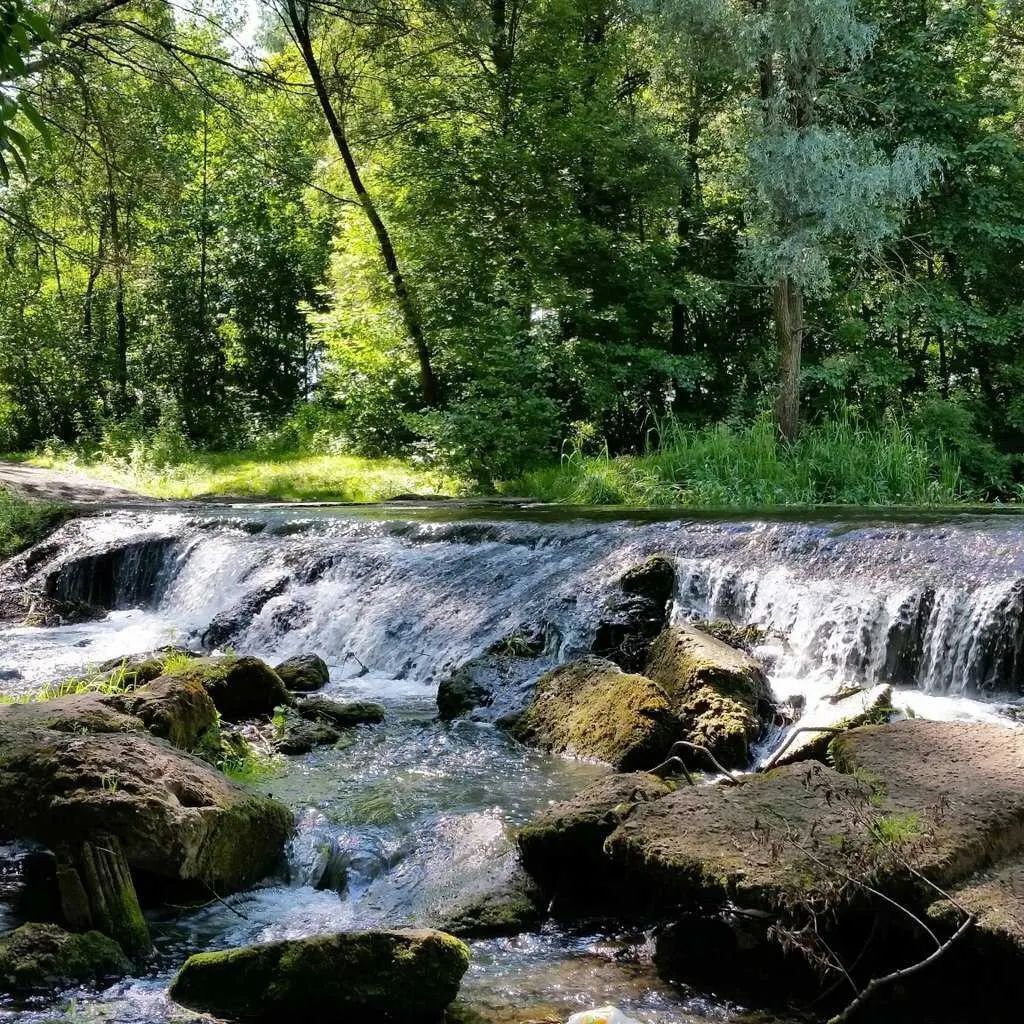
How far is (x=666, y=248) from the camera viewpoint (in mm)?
19578

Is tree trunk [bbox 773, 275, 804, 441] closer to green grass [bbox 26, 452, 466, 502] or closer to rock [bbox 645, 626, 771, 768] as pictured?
green grass [bbox 26, 452, 466, 502]

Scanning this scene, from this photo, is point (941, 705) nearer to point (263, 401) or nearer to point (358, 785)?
point (358, 785)

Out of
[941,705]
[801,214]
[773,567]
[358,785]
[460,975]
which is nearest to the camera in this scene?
[460,975]

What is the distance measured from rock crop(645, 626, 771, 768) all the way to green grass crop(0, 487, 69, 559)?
32.8ft

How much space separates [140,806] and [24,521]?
11.5 m

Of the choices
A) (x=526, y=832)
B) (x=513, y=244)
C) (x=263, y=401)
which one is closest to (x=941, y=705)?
(x=526, y=832)

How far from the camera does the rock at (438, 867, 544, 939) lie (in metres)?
3.99

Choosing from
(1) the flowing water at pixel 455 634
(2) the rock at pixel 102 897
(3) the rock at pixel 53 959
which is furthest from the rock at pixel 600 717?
(3) the rock at pixel 53 959

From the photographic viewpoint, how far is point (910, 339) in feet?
67.9

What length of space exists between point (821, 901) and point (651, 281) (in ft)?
55.9

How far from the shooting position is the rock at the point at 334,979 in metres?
3.26

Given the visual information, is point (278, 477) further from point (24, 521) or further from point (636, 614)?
point (636, 614)

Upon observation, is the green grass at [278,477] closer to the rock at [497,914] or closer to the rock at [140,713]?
the rock at [140,713]

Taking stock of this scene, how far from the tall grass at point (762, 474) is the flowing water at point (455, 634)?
240cm
